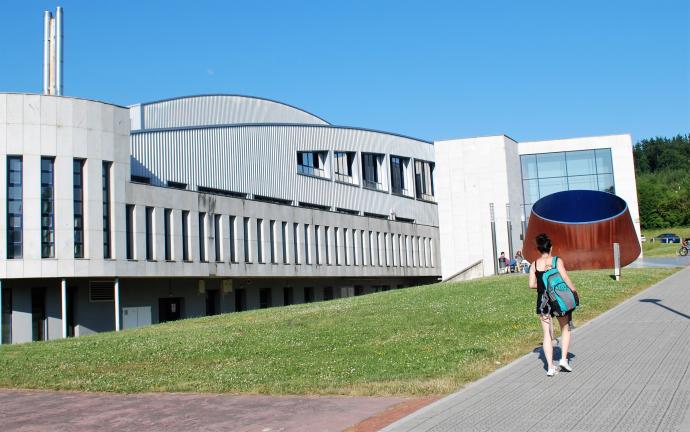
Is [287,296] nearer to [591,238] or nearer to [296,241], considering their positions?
[296,241]

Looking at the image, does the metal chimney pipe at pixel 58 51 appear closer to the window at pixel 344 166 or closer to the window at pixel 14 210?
the window at pixel 14 210

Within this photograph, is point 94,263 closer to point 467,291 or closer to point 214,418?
point 467,291

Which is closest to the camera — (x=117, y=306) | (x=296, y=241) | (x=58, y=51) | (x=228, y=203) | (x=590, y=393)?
(x=590, y=393)

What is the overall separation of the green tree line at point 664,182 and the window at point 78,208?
94.1 m

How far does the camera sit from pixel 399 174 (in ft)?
220

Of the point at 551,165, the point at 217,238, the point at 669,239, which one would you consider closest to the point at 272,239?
the point at 217,238

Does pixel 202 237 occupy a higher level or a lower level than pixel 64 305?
higher

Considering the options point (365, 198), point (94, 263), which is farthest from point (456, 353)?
point (365, 198)

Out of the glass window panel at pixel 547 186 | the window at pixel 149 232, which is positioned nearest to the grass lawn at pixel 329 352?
the window at pixel 149 232

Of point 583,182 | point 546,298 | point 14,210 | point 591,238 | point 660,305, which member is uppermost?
point 583,182

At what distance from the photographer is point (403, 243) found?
66.5 meters

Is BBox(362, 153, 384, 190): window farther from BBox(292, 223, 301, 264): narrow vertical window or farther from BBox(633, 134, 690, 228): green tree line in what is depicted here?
BBox(633, 134, 690, 228): green tree line

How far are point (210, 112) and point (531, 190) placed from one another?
2665 centimetres

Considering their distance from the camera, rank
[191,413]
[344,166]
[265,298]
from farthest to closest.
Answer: [344,166], [265,298], [191,413]
